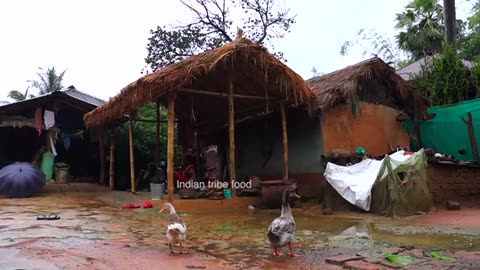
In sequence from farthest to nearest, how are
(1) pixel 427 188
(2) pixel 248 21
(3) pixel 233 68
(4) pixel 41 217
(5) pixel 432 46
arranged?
1. (2) pixel 248 21
2. (5) pixel 432 46
3. (3) pixel 233 68
4. (1) pixel 427 188
5. (4) pixel 41 217

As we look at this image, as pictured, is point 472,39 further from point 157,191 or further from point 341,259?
point 341,259

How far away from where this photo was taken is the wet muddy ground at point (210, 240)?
4.37m

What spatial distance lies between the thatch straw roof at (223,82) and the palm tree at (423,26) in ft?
37.6

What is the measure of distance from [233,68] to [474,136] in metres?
6.03

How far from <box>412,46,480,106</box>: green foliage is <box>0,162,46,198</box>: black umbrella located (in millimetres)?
11572

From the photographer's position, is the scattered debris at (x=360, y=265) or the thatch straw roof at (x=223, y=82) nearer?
the scattered debris at (x=360, y=265)

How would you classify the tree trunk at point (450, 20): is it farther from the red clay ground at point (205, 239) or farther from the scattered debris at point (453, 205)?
the red clay ground at point (205, 239)

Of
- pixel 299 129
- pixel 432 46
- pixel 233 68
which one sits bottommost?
pixel 299 129

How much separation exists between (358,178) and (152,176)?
5.24 m

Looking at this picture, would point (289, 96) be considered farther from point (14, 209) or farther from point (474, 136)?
point (14, 209)

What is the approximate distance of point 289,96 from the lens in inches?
419

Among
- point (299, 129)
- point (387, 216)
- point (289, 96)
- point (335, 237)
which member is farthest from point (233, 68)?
point (335, 237)

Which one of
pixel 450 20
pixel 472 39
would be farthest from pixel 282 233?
pixel 472 39

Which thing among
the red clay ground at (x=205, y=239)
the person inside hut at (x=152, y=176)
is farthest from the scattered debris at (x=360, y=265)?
the person inside hut at (x=152, y=176)
